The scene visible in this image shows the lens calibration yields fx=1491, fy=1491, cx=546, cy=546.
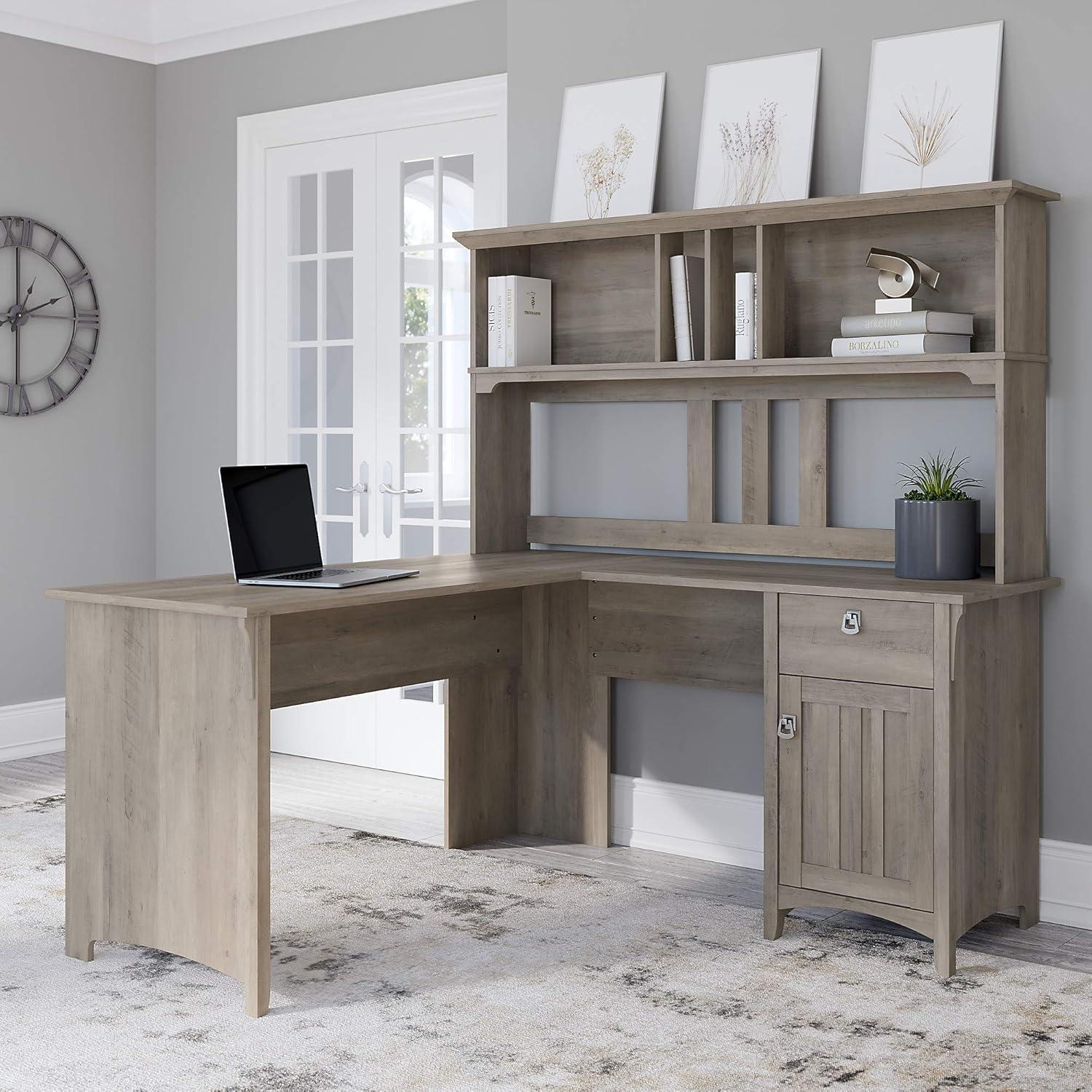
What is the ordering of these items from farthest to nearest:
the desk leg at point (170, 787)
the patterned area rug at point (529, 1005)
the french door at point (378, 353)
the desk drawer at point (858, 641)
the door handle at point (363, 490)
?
the door handle at point (363, 490) → the french door at point (378, 353) → the desk drawer at point (858, 641) → the desk leg at point (170, 787) → the patterned area rug at point (529, 1005)

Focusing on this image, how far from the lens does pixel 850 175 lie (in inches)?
144

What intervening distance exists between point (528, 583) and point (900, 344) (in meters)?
1.00

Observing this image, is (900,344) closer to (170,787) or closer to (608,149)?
(608,149)

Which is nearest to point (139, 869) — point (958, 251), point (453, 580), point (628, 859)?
point (453, 580)

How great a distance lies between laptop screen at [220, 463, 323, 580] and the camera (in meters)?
3.22

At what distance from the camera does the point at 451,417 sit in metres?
4.89

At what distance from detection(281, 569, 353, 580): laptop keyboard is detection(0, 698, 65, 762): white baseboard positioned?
2247mm

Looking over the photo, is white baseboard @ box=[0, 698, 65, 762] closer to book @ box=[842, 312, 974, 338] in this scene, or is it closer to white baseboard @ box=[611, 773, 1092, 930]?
white baseboard @ box=[611, 773, 1092, 930]

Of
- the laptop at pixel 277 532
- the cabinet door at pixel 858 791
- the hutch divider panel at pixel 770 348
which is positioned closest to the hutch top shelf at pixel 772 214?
the hutch divider panel at pixel 770 348

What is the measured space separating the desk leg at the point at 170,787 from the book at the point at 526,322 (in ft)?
4.60

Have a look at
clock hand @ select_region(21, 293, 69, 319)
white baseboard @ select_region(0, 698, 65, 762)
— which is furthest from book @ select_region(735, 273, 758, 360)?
white baseboard @ select_region(0, 698, 65, 762)

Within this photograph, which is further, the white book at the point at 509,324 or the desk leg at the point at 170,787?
the white book at the point at 509,324

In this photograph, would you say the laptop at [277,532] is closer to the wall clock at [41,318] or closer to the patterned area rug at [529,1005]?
the patterned area rug at [529,1005]

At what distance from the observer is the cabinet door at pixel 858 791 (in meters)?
3.12
